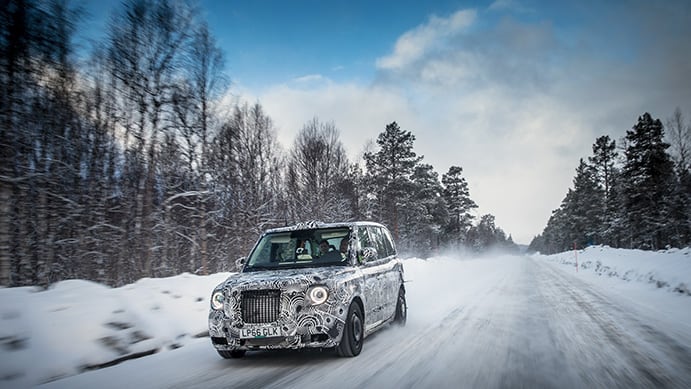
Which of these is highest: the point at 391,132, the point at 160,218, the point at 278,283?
the point at 391,132

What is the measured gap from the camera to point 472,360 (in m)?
5.44

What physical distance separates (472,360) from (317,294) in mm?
2141

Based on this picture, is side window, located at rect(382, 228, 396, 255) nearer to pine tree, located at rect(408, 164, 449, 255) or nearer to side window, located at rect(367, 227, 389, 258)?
side window, located at rect(367, 227, 389, 258)

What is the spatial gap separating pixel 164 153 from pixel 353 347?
15.0 metres

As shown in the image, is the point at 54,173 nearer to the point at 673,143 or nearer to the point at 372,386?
the point at 372,386

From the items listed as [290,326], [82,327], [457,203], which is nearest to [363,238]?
[290,326]

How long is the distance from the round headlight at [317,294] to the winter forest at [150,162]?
313 inches

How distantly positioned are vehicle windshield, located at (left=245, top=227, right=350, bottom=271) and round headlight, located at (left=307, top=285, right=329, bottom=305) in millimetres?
948

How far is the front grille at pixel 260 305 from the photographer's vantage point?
5.53m

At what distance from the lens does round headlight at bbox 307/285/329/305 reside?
5.59 m

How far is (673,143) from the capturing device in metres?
41.7

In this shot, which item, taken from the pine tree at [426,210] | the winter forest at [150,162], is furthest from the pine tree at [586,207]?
the pine tree at [426,210]

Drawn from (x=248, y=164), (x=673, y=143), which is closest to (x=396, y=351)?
(x=248, y=164)

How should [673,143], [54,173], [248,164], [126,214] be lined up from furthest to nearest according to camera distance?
[673,143]
[248,164]
[126,214]
[54,173]
